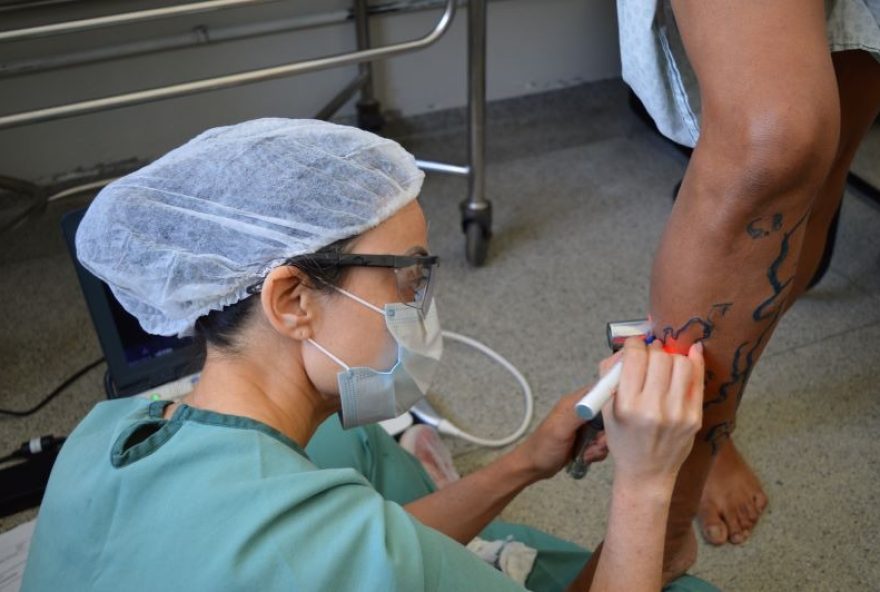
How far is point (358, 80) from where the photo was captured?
7.45 feet

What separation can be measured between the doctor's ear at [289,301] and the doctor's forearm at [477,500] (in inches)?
14.6

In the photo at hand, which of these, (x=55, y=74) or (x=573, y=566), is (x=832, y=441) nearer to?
(x=573, y=566)

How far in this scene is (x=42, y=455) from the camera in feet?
4.72

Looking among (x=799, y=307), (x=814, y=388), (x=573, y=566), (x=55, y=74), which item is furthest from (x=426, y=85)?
(x=573, y=566)

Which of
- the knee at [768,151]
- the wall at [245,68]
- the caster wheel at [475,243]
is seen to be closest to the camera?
the knee at [768,151]

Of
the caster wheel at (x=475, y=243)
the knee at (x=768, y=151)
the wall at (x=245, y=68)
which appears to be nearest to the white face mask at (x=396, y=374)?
the knee at (x=768, y=151)

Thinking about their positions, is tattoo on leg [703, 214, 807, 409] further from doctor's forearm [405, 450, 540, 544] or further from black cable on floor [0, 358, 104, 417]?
black cable on floor [0, 358, 104, 417]

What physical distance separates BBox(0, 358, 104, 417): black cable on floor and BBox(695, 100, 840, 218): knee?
4.41 ft

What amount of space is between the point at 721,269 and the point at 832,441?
0.85 meters

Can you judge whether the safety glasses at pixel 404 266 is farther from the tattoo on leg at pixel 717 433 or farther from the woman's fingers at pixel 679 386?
the tattoo on leg at pixel 717 433

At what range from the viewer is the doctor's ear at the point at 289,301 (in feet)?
2.46

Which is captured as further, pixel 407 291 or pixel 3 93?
pixel 3 93

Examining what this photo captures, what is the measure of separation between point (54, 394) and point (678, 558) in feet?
3.96

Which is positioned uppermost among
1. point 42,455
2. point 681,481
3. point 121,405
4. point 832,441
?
point 121,405
